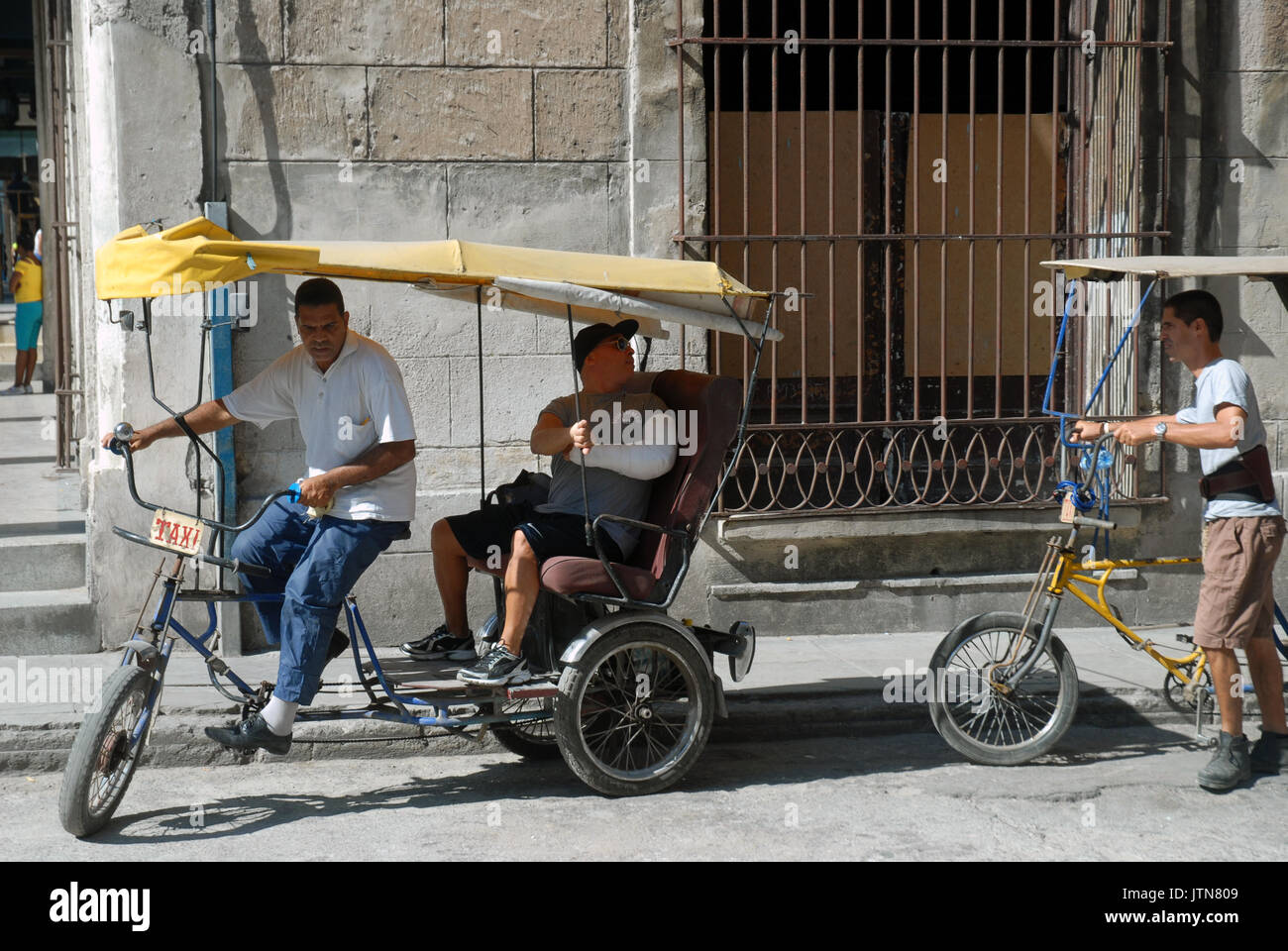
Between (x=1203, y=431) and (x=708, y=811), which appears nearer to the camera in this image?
(x=708, y=811)

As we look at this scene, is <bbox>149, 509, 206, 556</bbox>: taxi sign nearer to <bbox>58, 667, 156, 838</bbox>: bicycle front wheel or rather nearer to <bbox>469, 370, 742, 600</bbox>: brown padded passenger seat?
<bbox>58, 667, 156, 838</bbox>: bicycle front wheel

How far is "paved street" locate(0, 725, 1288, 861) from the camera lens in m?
4.63

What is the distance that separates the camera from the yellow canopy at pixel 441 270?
456 centimetres

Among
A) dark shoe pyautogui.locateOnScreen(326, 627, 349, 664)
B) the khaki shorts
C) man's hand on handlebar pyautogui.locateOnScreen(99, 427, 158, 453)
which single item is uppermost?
man's hand on handlebar pyautogui.locateOnScreen(99, 427, 158, 453)

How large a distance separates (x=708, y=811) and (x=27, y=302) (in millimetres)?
12786

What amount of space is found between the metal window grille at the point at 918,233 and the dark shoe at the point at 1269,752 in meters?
2.48

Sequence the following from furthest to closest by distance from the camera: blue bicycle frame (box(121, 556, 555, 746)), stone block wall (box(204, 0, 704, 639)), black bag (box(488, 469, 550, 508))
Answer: stone block wall (box(204, 0, 704, 639))
black bag (box(488, 469, 550, 508))
blue bicycle frame (box(121, 556, 555, 746))

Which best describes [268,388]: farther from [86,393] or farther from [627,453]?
[86,393]

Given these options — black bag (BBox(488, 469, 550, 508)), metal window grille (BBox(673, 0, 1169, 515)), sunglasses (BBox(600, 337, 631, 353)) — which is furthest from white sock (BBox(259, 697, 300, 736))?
metal window grille (BBox(673, 0, 1169, 515))

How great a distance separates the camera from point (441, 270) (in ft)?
15.7

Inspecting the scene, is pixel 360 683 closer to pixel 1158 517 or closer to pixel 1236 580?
pixel 1236 580

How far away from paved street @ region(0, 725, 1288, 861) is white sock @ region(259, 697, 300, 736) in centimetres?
32

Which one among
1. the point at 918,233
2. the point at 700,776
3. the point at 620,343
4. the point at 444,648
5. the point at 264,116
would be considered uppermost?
the point at 264,116

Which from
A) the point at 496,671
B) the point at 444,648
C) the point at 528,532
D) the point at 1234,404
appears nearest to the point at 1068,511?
the point at 1234,404
